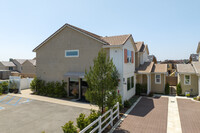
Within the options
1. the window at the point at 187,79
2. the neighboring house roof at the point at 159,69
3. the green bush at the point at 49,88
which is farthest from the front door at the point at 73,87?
the window at the point at 187,79

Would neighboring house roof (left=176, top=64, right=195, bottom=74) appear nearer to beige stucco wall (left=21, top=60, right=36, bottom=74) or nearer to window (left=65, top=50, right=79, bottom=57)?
window (left=65, top=50, right=79, bottom=57)

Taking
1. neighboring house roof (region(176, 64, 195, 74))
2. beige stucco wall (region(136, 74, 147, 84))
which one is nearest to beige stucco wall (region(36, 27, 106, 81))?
beige stucco wall (region(136, 74, 147, 84))

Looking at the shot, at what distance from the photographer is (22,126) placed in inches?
353

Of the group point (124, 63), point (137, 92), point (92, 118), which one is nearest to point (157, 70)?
point (137, 92)

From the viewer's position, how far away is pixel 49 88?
18016 mm

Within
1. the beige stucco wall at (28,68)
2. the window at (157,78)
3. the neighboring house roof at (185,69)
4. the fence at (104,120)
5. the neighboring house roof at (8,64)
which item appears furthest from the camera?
the neighboring house roof at (8,64)

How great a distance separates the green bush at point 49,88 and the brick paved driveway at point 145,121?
9.77 m

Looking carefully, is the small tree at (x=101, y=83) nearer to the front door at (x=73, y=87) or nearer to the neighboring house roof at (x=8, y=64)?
the front door at (x=73, y=87)

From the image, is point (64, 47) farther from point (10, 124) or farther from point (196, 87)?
point (196, 87)

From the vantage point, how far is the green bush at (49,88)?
17.1 m

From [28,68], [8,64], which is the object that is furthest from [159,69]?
[8,64]

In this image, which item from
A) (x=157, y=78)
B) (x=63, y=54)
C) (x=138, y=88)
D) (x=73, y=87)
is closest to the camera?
(x=73, y=87)

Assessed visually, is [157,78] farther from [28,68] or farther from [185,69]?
[28,68]

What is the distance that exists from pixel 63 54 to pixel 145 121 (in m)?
12.9
